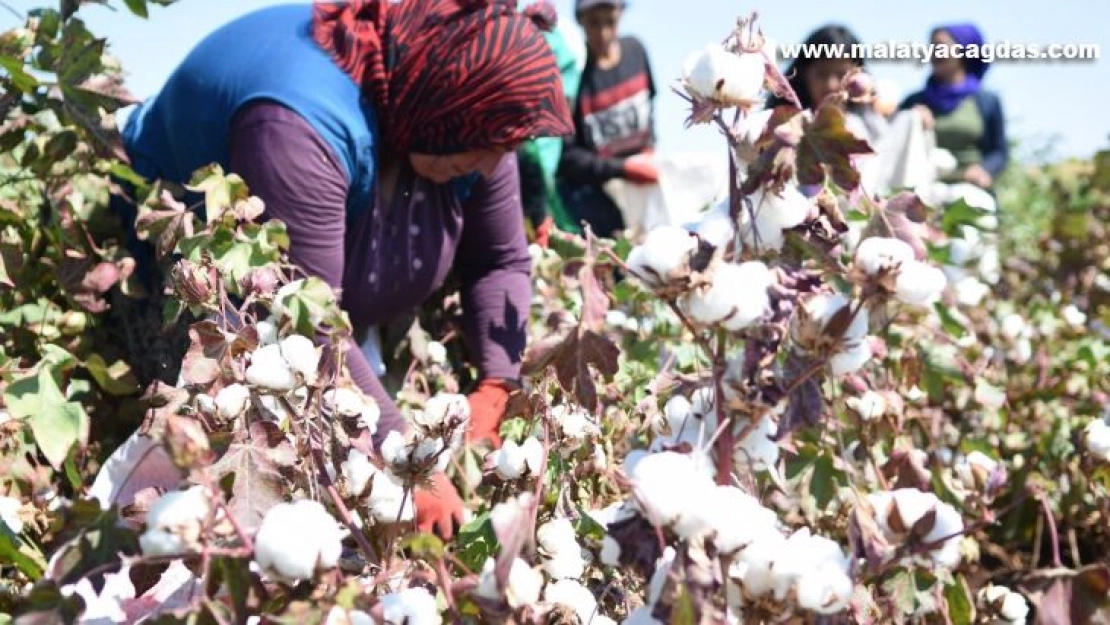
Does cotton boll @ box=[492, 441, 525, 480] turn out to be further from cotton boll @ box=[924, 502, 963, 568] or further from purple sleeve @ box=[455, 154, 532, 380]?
purple sleeve @ box=[455, 154, 532, 380]

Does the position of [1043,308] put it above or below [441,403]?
below

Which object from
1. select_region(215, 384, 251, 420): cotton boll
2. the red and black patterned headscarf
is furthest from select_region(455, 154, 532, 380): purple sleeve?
select_region(215, 384, 251, 420): cotton boll

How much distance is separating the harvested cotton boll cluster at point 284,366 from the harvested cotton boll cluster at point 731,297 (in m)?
0.35

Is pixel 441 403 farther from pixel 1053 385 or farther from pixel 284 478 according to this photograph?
pixel 1053 385

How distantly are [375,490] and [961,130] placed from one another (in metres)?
3.74

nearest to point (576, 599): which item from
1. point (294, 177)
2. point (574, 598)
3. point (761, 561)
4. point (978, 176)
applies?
point (574, 598)

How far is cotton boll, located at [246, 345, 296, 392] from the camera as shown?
3.30 feet

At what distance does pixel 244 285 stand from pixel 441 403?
0.87 ft

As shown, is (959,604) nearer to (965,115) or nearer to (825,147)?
(825,147)

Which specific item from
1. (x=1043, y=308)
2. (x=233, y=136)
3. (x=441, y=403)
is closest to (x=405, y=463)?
(x=441, y=403)

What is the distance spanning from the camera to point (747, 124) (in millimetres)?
904

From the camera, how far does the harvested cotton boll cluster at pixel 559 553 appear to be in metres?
1.05

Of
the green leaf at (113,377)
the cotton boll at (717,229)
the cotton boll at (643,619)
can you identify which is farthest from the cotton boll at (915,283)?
the green leaf at (113,377)

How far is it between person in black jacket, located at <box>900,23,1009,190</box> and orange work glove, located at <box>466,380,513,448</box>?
285cm
